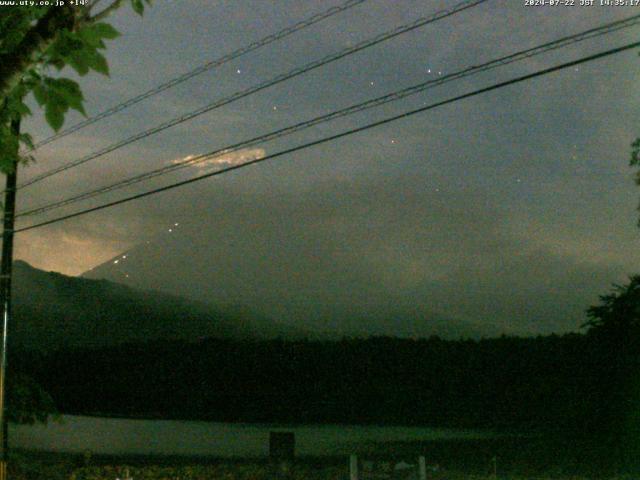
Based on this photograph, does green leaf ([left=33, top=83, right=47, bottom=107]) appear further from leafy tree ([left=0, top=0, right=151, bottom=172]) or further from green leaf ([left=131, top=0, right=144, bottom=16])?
green leaf ([left=131, top=0, right=144, bottom=16])

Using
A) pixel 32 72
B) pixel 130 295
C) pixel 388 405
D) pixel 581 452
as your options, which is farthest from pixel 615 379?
pixel 130 295

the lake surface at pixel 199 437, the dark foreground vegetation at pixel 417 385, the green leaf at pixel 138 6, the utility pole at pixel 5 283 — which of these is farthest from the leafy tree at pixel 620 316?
the green leaf at pixel 138 6

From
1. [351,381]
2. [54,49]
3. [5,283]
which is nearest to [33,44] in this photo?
[54,49]

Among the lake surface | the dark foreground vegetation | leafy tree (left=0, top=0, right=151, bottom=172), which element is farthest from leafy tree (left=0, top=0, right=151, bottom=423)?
the lake surface

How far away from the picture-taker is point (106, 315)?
388 ft

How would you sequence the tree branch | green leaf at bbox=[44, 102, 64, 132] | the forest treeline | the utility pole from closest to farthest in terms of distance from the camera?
green leaf at bbox=[44, 102, 64, 132] < the tree branch < the utility pole < the forest treeline

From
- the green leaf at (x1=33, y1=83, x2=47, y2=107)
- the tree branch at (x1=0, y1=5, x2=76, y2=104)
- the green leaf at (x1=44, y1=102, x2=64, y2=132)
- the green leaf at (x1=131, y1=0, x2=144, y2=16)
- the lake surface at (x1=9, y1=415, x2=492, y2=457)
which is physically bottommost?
the lake surface at (x1=9, y1=415, x2=492, y2=457)

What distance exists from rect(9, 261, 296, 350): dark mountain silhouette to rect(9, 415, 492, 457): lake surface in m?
68.5

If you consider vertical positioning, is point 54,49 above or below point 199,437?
above

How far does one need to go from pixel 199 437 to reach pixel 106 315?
9434 centimetres

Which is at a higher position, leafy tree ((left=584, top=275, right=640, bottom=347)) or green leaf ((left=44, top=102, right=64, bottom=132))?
leafy tree ((left=584, top=275, right=640, bottom=347))

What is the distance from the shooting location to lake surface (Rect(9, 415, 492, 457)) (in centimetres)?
2266

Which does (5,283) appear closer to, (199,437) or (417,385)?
(199,437)

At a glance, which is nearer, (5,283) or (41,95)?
(41,95)
